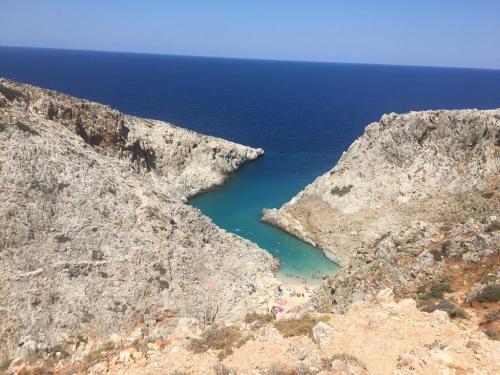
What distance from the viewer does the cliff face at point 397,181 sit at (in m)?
43.0

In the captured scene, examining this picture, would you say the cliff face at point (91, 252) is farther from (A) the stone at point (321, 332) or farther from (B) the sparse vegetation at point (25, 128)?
(A) the stone at point (321, 332)

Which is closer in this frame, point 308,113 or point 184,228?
point 184,228

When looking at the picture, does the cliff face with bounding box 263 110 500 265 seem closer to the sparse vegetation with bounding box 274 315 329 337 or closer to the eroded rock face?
the eroded rock face

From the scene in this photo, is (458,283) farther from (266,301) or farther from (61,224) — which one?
(61,224)

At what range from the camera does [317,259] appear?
4572cm

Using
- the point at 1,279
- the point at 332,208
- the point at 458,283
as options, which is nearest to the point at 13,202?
the point at 1,279

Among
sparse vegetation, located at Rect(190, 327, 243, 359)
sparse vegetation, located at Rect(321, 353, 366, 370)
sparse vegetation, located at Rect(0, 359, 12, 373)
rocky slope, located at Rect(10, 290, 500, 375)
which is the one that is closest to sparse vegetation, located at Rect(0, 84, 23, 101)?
sparse vegetation, located at Rect(0, 359, 12, 373)

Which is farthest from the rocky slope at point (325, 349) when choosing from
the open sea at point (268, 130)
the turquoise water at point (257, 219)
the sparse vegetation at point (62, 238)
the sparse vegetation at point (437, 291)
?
the open sea at point (268, 130)

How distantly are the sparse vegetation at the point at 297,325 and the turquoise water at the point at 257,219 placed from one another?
78.8 ft

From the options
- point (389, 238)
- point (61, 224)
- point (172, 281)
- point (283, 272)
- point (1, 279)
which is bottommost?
point (283, 272)

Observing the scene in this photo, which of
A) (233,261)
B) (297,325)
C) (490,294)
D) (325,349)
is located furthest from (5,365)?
(490,294)

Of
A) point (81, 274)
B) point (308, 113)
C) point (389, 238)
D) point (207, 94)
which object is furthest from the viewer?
point (207, 94)

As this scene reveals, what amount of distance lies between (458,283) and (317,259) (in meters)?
25.9

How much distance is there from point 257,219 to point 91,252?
27.0 metres
